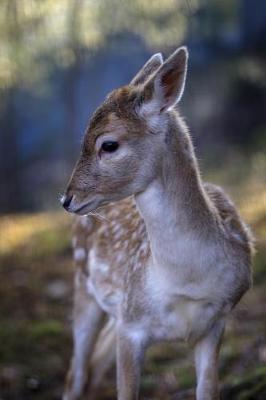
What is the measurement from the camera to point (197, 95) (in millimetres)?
11789

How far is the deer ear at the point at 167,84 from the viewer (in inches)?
147

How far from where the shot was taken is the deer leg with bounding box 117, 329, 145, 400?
426 cm

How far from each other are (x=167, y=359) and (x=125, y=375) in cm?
217

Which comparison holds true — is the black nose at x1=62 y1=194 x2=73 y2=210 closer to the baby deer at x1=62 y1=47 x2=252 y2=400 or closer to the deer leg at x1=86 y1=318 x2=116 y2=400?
the baby deer at x1=62 y1=47 x2=252 y2=400

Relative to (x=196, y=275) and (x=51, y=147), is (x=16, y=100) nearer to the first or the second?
(x=51, y=147)

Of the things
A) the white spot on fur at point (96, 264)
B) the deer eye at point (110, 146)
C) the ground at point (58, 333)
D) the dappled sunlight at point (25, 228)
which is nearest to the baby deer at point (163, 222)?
the deer eye at point (110, 146)

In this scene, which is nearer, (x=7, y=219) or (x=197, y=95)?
(x=7, y=219)

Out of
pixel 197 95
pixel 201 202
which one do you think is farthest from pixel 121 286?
pixel 197 95

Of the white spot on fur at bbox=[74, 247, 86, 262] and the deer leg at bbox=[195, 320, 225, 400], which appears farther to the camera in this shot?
the white spot on fur at bbox=[74, 247, 86, 262]

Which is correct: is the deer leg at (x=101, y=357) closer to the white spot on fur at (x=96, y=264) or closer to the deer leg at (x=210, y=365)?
the white spot on fur at (x=96, y=264)

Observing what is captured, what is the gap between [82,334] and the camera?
5363 mm

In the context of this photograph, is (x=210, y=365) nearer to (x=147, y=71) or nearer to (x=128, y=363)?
(x=128, y=363)

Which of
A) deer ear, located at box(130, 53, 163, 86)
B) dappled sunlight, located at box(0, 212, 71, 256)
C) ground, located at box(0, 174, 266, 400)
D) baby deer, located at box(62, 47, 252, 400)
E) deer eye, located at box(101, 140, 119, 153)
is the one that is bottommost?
dappled sunlight, located at box(0, 212, 71, 256)

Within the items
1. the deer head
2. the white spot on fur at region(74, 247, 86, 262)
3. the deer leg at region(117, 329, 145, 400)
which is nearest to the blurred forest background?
the deer leg at region(117, 329, 145, 400)
